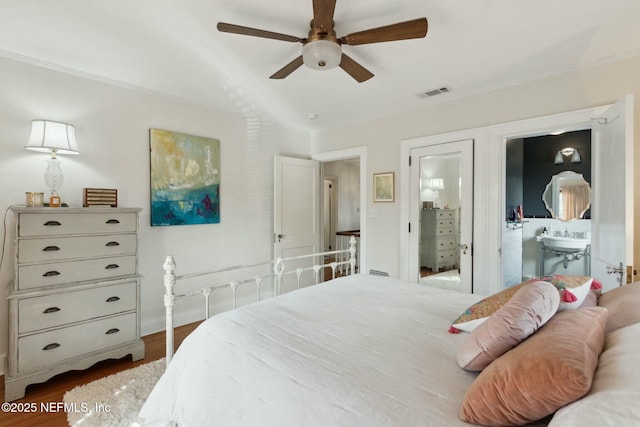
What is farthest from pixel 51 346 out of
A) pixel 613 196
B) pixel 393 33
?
pixel 613 196

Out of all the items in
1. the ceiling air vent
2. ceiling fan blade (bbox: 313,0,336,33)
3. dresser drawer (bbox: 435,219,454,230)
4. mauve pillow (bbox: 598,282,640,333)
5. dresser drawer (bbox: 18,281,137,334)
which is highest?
the ceiling air vent

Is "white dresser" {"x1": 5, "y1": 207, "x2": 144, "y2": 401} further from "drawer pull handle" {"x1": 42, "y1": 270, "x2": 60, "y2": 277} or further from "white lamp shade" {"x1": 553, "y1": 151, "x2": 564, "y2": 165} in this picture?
"white lamp shade" {"x1": 553, "y1": 151, "x2": 564, "y2": 165}

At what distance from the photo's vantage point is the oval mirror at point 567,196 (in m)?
4.28

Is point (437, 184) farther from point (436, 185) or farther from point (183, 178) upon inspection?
point (183, 178)

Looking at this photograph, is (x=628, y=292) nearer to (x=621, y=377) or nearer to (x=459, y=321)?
(x=459, y=321)

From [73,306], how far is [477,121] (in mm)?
3986

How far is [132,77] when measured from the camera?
298cm

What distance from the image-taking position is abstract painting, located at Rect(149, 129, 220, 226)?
10.7 ft

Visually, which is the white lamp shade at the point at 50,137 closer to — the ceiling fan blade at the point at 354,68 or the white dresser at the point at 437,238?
the ceiling fan blade at the point at 354,68

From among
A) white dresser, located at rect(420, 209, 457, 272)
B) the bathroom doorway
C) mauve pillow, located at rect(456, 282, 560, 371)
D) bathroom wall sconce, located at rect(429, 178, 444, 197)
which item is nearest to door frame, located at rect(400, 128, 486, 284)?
white dresser, located at rect(420, 209, 457, 272)

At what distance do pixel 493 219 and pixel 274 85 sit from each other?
264cm

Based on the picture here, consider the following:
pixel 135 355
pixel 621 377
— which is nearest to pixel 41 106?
pixel 135 355

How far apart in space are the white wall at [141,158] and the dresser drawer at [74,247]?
47cm

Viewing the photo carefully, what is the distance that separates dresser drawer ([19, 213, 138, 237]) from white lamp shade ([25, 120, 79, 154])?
544mm
